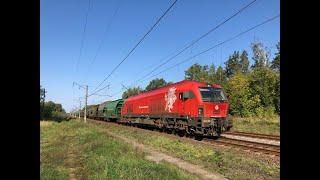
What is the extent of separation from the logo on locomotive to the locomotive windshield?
8.81 ft

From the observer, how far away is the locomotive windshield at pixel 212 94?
21219mm

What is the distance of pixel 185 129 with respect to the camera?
22.3 meters

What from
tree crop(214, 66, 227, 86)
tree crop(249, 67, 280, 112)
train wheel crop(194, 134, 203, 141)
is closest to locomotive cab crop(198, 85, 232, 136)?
train wheel crop(194, 134, 203, 141)

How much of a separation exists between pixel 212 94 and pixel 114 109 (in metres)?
33.3

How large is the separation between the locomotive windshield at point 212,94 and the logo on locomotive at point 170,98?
2687 mm

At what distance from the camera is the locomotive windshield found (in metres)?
21.2

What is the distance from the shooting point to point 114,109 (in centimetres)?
5369

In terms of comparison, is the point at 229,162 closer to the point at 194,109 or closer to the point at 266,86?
the point at 194,109

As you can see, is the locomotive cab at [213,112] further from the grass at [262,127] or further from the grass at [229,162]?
the grass at [262,127]

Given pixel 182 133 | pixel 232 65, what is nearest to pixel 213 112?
pixel 182 133
